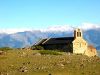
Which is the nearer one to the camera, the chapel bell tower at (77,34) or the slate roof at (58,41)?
the slate roof at (58,41)

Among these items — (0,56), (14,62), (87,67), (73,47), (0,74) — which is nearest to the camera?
(0,74)

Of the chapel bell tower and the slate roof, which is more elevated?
the chapel bell tower

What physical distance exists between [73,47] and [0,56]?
5342 centimetres

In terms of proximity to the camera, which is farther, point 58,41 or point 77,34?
point 77,34

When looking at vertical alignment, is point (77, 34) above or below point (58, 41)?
above

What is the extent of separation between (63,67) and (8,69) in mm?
6953

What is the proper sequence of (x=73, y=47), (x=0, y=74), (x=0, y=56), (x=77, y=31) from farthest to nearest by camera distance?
(x=77, y=31), (x=73, y=47), (x=0, y=56), (x=0, y=74)

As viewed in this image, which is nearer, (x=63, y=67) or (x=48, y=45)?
(x=63, y=67)

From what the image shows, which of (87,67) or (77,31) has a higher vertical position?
(77,31)

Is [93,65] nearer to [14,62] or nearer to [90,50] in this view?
[14,62]

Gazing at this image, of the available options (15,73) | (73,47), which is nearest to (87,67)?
(15,73)

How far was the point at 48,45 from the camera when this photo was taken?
118500mm

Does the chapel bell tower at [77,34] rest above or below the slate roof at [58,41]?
above

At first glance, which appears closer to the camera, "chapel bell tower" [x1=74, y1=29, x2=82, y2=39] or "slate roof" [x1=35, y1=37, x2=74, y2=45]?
"slate roof" [x1=35, y1=37, x2=74, y2=45]
